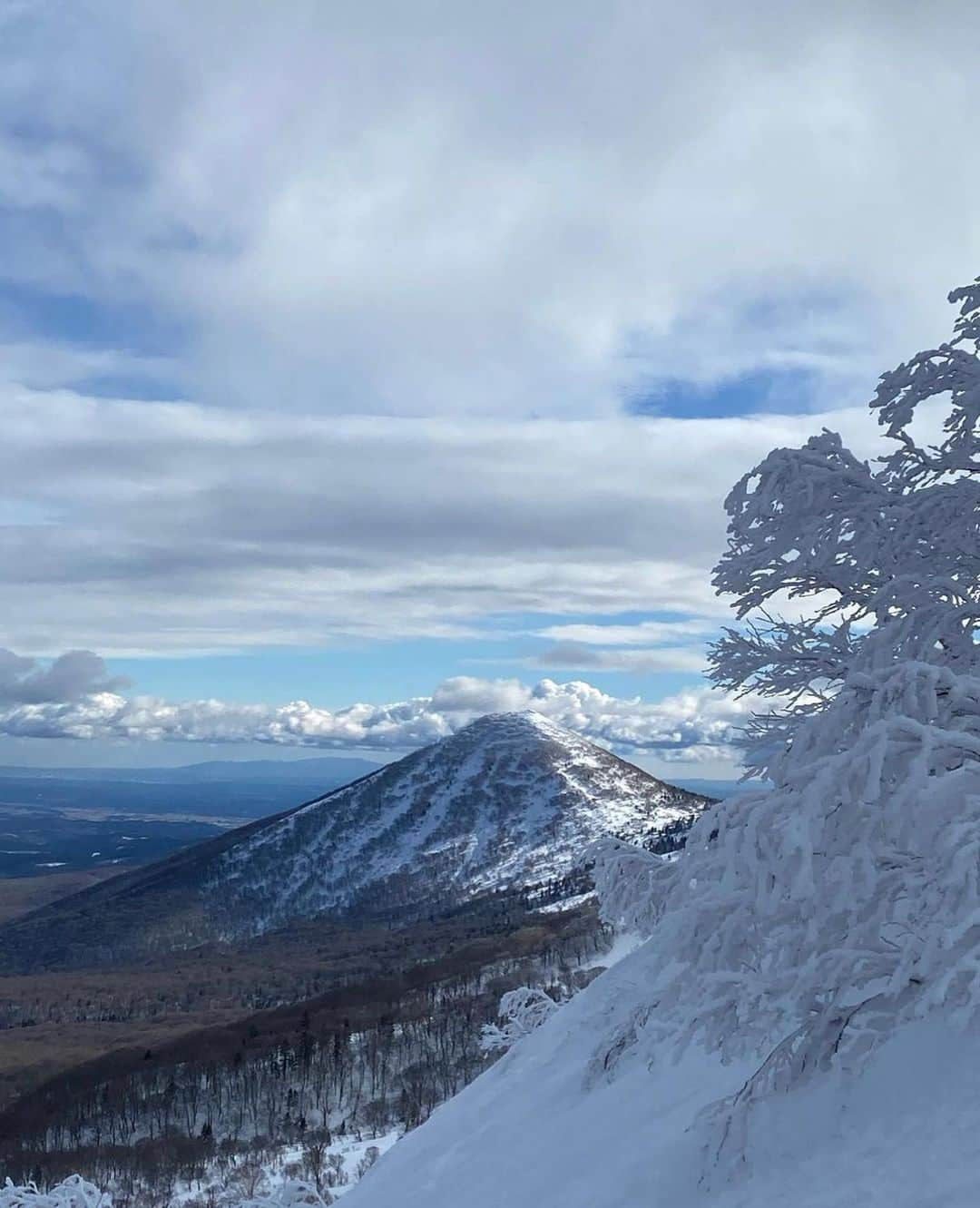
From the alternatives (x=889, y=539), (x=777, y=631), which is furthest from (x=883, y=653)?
(x=777, y=631)

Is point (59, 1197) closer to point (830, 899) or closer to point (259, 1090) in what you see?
point (830, 899)

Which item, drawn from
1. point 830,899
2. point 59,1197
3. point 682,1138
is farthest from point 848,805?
point 59,1197

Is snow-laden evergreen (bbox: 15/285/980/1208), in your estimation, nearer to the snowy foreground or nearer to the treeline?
the snowy foreground

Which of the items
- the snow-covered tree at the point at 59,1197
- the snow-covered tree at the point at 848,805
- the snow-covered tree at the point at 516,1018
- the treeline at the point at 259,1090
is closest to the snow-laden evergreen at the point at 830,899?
the snow-covered tree at the point at 848,805

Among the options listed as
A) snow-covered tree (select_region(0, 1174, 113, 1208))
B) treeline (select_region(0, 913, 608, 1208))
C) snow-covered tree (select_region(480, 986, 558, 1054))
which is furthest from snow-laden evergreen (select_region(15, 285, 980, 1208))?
treeline (select_region(0, 913, 608, 1208))

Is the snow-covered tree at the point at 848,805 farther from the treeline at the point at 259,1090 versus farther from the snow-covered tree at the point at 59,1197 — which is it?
the treeline at the point at 259,1090
